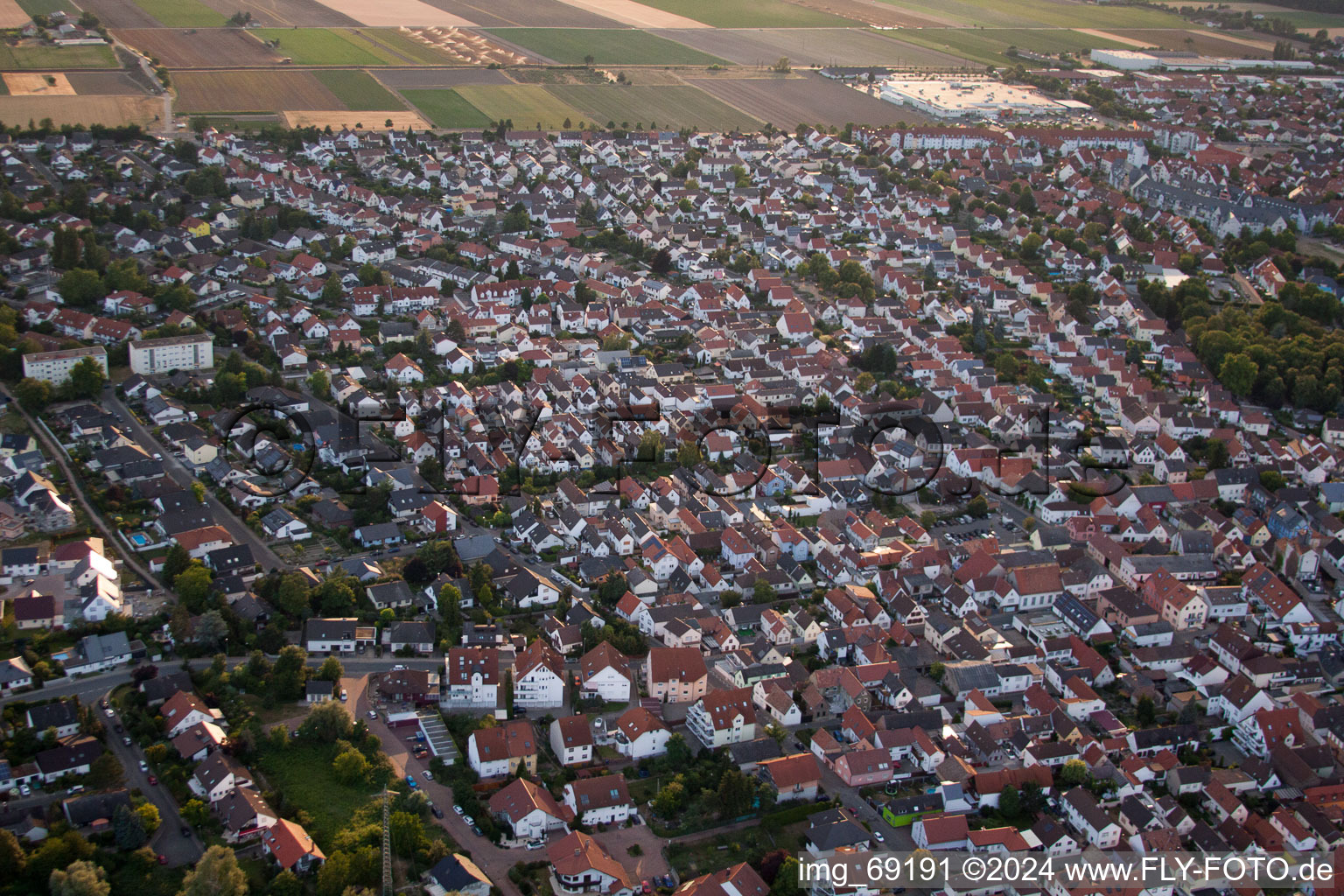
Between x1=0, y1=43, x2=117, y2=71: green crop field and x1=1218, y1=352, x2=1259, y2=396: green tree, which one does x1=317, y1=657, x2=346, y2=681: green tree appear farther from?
x1=0, y1=43, x2=117, y2=71: green crop field

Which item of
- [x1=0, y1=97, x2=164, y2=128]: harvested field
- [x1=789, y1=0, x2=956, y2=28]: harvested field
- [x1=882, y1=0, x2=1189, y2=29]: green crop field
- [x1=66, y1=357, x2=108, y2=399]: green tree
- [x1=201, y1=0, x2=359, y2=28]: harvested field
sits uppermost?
[x1=882, y1=0, x2=1189, y2=29]: green crop field

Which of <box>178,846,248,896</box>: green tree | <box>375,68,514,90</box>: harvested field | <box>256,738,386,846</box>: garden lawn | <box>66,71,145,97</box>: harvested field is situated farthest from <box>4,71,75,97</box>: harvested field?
<box>178,846,248,896</box>: green tree

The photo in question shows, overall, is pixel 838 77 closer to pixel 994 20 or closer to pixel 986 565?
pixel 994 20

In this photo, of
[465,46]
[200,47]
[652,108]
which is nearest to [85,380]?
[652,108]

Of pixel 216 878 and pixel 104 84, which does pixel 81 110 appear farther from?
pixel 216 878

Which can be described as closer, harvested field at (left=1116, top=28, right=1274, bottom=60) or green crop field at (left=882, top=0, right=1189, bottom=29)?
harvested field at (left=1116, top=28, right=1274, bottom=60)

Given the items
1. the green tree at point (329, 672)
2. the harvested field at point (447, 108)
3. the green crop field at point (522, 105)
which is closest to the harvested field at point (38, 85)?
the harvested field at point (447, 108)

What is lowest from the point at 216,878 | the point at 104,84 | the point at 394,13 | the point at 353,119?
the point at 216,878
